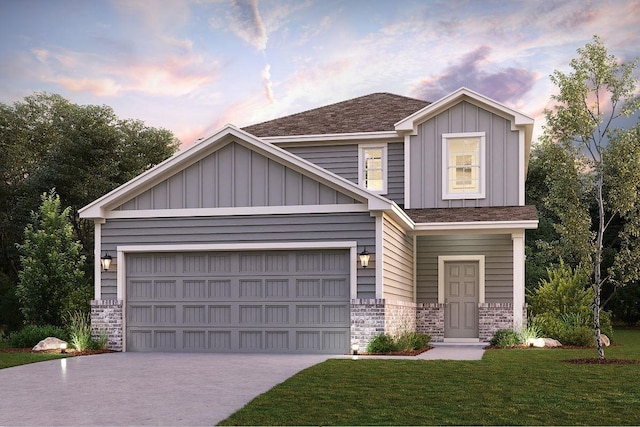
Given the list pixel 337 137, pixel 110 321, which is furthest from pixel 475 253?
pixel 110 321

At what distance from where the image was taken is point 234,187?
17.6m

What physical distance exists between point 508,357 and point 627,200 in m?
3.76

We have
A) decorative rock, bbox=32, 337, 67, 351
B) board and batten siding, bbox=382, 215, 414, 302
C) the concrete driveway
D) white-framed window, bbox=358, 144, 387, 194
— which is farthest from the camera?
white-framed window, bbox=358, 144, 387, 194

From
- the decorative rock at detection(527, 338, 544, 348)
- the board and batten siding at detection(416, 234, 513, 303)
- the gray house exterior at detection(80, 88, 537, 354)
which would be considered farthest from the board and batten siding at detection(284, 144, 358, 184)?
the decorative rock at detection(527, 338, 544, 348)

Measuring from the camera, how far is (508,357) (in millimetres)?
15312

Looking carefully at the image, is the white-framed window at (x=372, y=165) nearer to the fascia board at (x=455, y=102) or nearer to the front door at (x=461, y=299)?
the fascia board at (x=455, y=102)

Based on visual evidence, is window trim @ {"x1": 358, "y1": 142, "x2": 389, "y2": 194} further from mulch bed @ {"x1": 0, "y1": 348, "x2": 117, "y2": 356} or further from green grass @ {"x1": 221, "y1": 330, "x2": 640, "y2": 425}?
green grass @ {"x1": 221, "y1": 330, "x2": 640, "y2": 425}

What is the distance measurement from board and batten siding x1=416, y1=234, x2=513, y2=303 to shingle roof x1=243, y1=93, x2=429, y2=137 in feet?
11.6

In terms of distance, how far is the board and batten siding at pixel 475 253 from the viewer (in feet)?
69.5

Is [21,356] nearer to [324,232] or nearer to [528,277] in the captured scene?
[324,232]

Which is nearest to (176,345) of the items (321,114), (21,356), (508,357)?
(21,356)

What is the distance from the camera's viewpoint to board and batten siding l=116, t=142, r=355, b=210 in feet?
56.3

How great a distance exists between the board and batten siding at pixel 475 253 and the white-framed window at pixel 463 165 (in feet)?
3.93

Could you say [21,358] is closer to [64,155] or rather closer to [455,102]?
[455,102]
